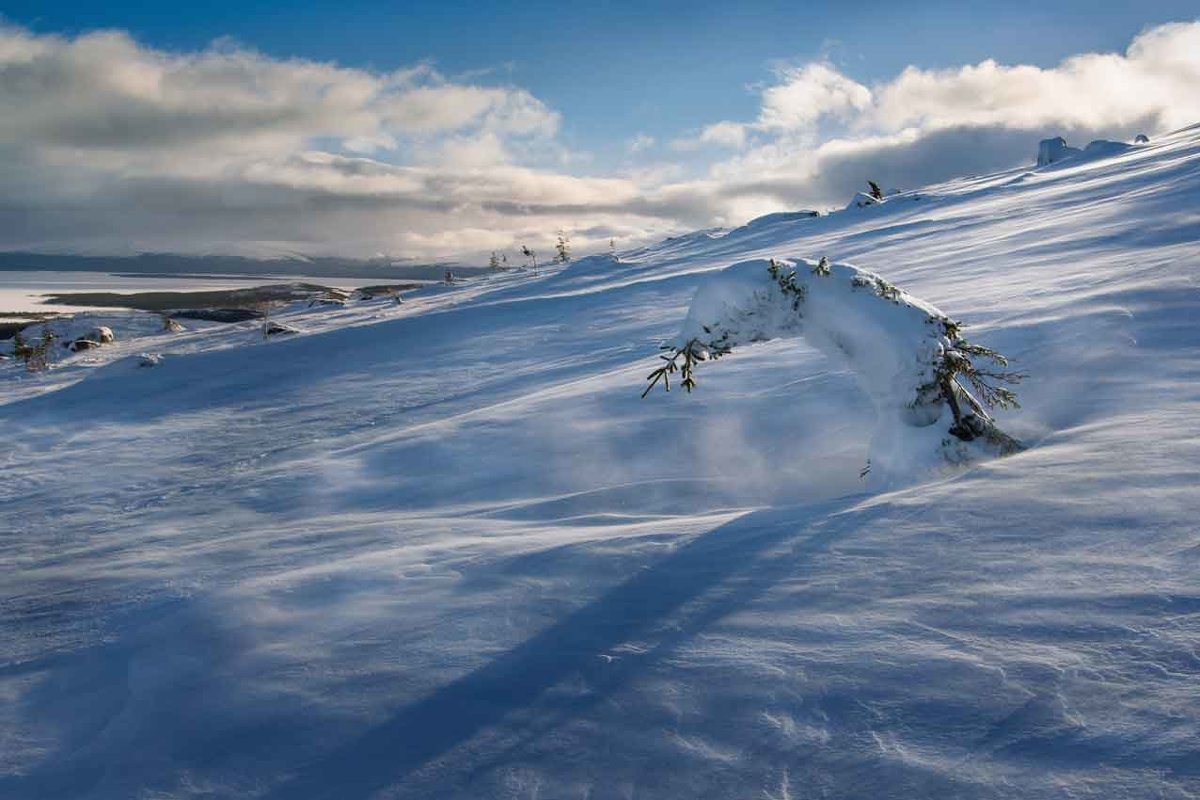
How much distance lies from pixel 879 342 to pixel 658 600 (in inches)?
76.6

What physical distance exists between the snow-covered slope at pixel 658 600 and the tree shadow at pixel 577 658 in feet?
0.03

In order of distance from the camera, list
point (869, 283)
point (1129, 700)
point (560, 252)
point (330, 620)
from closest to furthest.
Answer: point (1129, 700), point (330, 620), point (869, 283), point (560, 252)

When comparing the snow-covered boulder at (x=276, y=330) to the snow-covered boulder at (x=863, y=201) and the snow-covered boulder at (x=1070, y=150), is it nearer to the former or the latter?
the snow-covered boulder at (x=863, y=201)

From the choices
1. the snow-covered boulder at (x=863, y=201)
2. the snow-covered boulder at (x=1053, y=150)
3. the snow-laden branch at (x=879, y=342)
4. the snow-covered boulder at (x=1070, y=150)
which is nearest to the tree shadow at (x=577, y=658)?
the snow-laden branch at (x=879, y=342)

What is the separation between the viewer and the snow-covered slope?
1535mm

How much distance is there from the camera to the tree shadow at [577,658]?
64.6 inches

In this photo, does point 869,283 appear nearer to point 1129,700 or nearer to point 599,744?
point 1129,700

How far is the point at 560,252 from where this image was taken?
76.1 feet

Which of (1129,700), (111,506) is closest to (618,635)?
(1129,700)

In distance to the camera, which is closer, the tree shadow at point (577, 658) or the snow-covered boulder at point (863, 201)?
the tree shadow at point (577, 658)

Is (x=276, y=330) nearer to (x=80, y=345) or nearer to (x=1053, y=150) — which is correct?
(x=80, y=345)

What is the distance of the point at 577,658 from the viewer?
1.97 meters

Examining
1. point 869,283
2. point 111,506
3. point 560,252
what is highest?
point 560,252

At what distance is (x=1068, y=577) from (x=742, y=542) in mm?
1021
